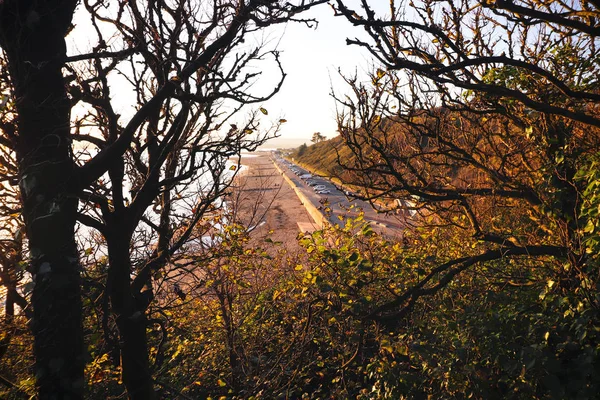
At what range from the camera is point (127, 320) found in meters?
4.28

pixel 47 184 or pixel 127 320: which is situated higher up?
pixel 47 184

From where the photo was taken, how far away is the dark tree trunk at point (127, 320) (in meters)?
4.21

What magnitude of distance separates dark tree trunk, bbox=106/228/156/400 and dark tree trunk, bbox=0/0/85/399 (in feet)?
3.32

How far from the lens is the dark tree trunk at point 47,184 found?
297cm

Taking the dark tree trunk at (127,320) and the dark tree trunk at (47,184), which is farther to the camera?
the dark tree trunk at (127,320)

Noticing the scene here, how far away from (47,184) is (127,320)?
1920 mm

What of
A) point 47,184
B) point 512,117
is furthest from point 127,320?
point 512,117

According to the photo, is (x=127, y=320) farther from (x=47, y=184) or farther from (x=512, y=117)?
(x=512, y=117)

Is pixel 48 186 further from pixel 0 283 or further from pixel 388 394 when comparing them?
pixel 388 394

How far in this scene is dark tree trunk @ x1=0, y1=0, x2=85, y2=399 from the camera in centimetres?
297

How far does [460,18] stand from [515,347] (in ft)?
16.5

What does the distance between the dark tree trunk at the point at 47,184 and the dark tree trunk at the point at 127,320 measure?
1.01 meters

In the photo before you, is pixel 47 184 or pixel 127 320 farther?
pixel 127 320

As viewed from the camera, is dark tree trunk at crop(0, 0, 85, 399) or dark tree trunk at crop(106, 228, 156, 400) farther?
dark tree trunk at crop(106, 228, 156, 400)
